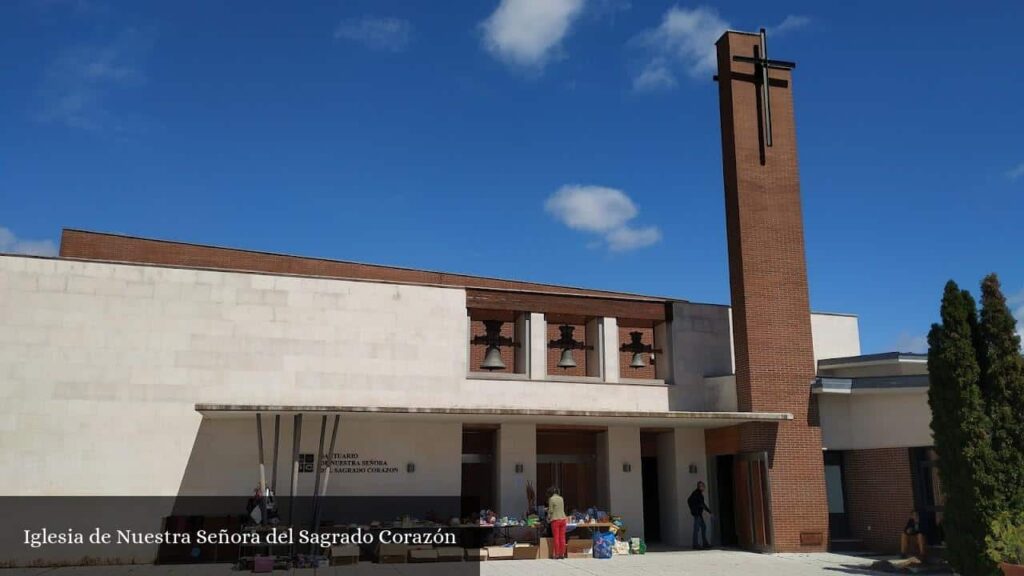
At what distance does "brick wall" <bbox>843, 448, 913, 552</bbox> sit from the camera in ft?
64.2

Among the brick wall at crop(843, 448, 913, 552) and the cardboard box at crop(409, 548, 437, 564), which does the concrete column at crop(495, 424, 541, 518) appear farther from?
the brick wall at crop(843, 448, 913, 552)

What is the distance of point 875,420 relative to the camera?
20125mm

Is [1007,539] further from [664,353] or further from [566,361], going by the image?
[664,353]

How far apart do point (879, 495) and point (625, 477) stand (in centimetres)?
560

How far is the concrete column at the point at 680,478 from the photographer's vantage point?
21.2 metres

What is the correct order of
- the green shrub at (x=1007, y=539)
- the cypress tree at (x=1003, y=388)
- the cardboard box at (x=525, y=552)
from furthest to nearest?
the cardboard box at (x=525, y=552) → the cypress tree at (x=1003, y=388) → the green shrub at (x=1007, y=539)

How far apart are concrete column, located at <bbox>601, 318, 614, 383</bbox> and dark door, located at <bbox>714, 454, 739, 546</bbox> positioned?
3402 mm

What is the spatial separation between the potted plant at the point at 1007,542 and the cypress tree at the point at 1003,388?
13.7 inches

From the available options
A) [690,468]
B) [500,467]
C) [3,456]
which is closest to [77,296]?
[3,456]

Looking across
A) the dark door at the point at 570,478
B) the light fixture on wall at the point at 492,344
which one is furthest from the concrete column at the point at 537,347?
the dark door at the point at 570,478

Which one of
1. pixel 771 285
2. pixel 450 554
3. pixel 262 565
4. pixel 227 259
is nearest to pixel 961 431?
pixel 771 285

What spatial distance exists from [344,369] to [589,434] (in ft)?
21.4

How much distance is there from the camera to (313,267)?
91.9ft

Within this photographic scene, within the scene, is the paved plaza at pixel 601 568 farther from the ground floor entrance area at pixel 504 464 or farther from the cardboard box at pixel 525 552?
the ground floor entrance area at pixel 504 464
